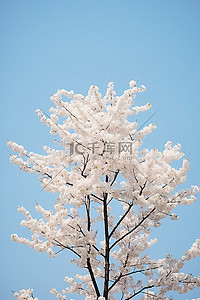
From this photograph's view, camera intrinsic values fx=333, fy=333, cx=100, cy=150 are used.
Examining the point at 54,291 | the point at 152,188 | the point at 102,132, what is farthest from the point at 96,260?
the point at 102,132

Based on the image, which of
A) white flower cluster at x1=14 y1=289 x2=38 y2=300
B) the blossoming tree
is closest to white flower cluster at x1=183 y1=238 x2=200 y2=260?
the blossoming tree

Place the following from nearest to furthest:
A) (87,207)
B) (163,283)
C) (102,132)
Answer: (102,132), (163,283), (87,207)

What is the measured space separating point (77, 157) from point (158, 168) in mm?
1494

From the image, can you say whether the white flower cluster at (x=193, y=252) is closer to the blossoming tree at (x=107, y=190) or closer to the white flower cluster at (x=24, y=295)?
the blossoming tree at (x=107, y=190)

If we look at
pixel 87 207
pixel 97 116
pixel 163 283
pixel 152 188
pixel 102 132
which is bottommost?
pixel 163 283

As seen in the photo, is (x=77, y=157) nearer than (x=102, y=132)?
No

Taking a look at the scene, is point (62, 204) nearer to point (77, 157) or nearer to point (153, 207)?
point (77, 157)

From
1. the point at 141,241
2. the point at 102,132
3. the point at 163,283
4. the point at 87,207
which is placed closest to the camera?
the point at 102,132

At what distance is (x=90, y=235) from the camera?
4.83 metres

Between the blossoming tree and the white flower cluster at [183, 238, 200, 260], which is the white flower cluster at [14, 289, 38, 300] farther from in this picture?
the white flower cluster at [183, 238, 200, 260]

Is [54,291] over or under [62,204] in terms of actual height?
under

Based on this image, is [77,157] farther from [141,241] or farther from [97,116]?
[141,241]

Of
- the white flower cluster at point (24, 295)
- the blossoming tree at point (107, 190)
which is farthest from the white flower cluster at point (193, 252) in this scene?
the white flower cluster at point (24, 295)

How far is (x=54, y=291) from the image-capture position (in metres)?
5.59
